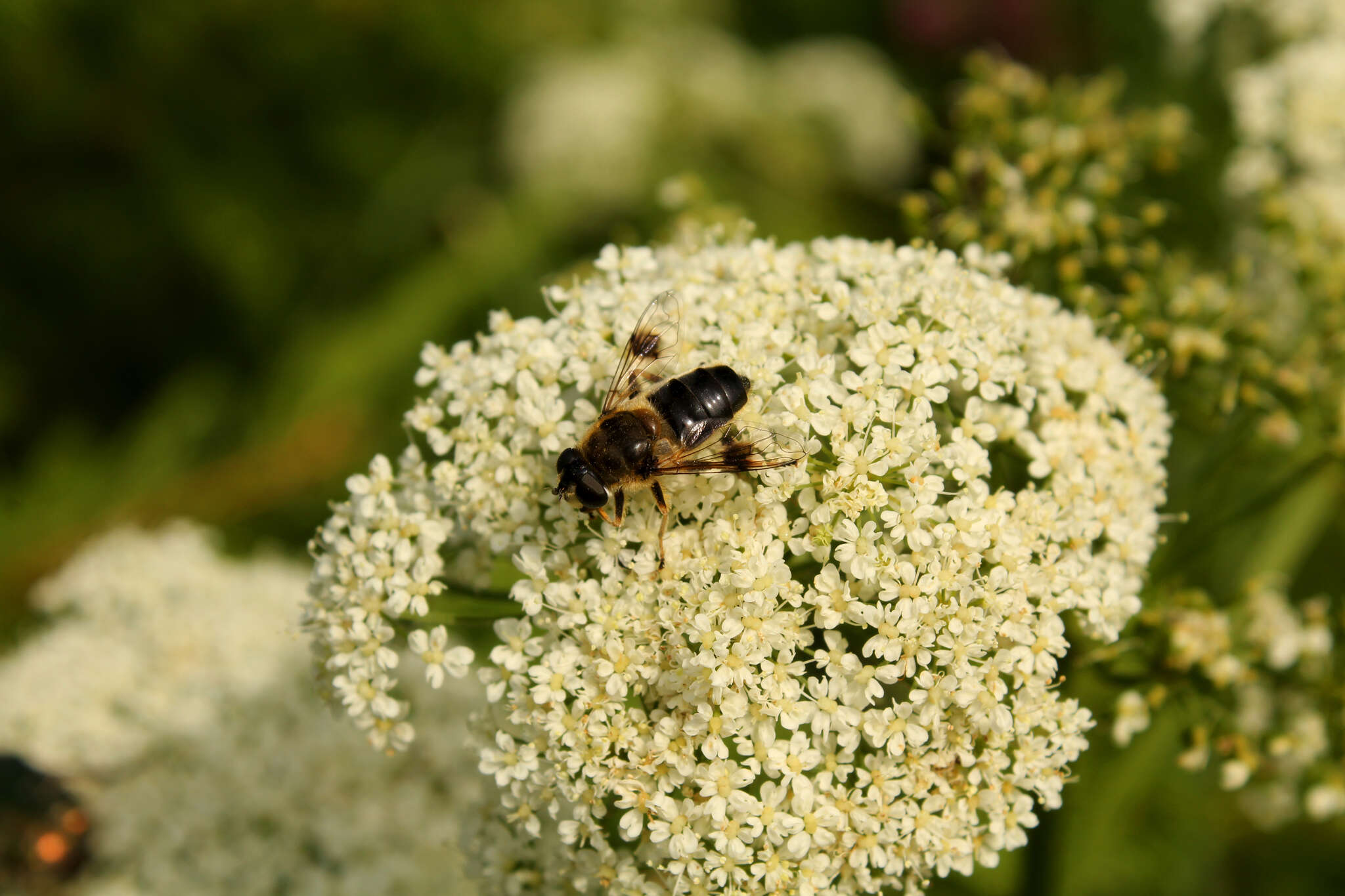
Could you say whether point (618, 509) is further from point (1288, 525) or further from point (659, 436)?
point (1288, 525)

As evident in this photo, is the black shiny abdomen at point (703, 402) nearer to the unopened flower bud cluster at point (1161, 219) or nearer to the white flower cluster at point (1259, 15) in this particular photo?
the unopened flower bud cluster at point (1161, 219)

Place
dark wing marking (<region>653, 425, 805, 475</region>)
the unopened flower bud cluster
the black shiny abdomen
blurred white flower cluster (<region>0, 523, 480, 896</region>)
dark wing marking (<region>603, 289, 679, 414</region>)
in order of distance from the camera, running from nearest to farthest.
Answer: dark wing marking (<region>653, 425, 805, 475</region>)
the black shiny abdomen
dark wing marking (<region>603, 289, 679, 414</region>)
the unopened flower bud cluster
blurred white flower cluster (<region>0, 523, 480, 896</region>)

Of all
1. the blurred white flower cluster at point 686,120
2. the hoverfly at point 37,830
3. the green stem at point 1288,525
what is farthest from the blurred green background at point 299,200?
the green stem at point 1288,525

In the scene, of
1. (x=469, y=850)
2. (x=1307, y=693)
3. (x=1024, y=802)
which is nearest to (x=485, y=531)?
(x=469, y=850)

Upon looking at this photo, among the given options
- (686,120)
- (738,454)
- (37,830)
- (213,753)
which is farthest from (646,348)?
(686,120)

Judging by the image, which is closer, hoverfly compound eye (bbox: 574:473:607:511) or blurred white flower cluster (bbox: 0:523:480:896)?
hoverfly compound eye (bbox: 574:473:607:511)

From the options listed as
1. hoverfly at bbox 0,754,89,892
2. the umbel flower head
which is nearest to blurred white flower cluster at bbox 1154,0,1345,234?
the umbel flower head

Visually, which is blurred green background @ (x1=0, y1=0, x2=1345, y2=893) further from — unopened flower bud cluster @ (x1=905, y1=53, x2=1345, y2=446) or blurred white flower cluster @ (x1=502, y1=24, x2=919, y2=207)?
unopened flower bud cluster @ (x1=905, y1=53, x2=1345, y2=446)
